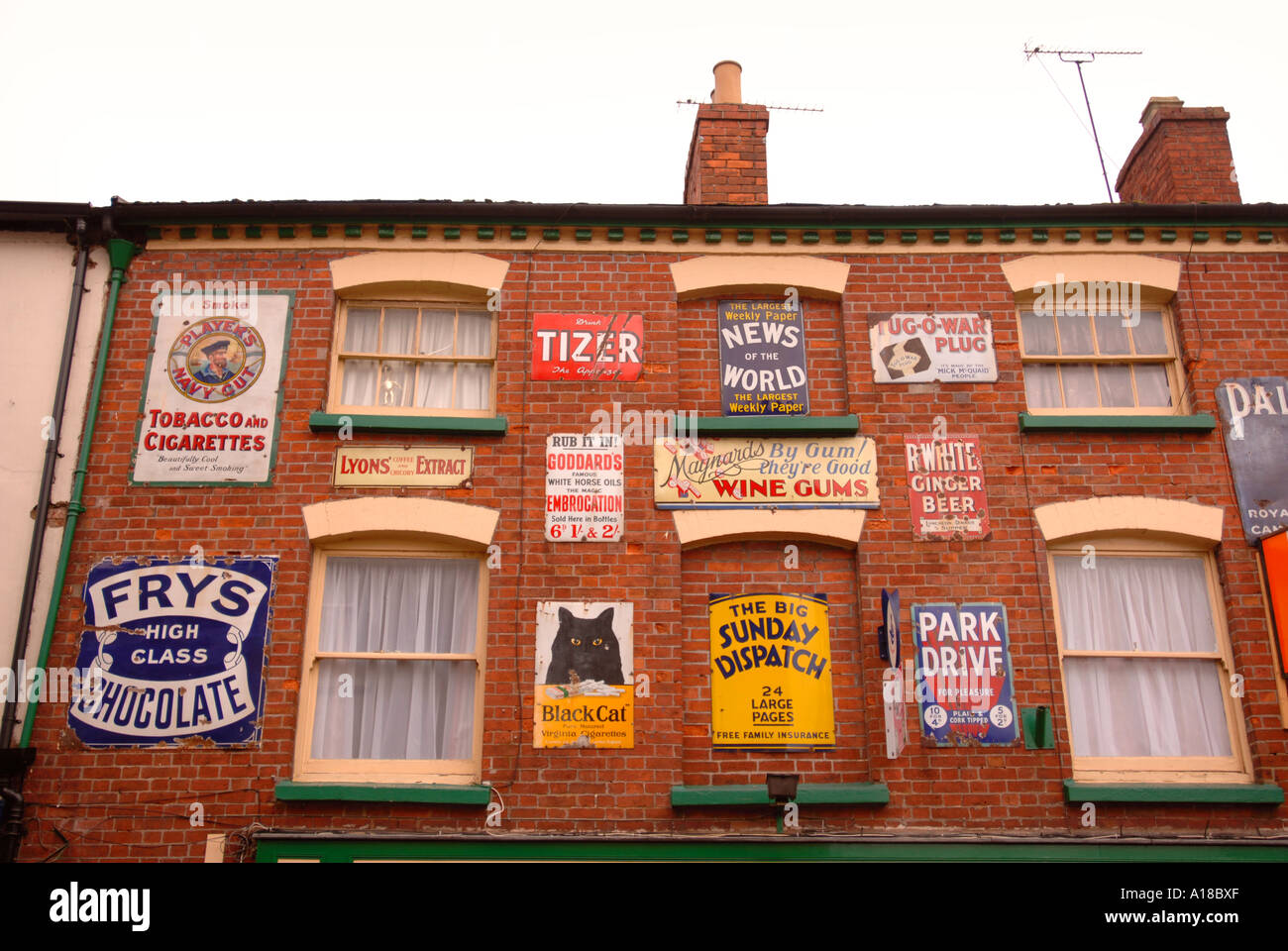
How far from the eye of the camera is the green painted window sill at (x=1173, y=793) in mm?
7184

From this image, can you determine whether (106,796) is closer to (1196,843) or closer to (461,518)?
(461,518)

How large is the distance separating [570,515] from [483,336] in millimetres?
1923

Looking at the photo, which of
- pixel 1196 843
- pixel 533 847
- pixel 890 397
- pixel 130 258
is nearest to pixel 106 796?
pixel 533 847

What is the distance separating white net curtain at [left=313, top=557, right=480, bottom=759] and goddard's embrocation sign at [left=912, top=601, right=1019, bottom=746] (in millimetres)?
3529

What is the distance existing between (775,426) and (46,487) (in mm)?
5855

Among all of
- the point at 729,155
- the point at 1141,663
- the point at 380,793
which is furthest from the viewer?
the point at 729,155

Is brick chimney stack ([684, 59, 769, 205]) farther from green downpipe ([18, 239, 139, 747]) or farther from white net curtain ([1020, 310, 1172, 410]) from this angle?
green downpipe ([18, 239, 139, 747])

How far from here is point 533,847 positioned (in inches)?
276

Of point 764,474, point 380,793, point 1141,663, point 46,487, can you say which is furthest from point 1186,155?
point 46,487

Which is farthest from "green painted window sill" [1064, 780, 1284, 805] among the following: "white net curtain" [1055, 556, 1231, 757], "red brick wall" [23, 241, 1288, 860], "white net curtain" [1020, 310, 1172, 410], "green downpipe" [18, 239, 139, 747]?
"green downpipe" [18, 239, 139, 747]

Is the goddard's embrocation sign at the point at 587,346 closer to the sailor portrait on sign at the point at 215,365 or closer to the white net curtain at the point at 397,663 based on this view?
the white net curtain at the point at 397,663

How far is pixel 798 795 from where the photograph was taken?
7.14m

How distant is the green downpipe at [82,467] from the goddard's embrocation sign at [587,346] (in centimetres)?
357

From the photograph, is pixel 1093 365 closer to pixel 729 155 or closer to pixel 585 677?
pixel 729 155
